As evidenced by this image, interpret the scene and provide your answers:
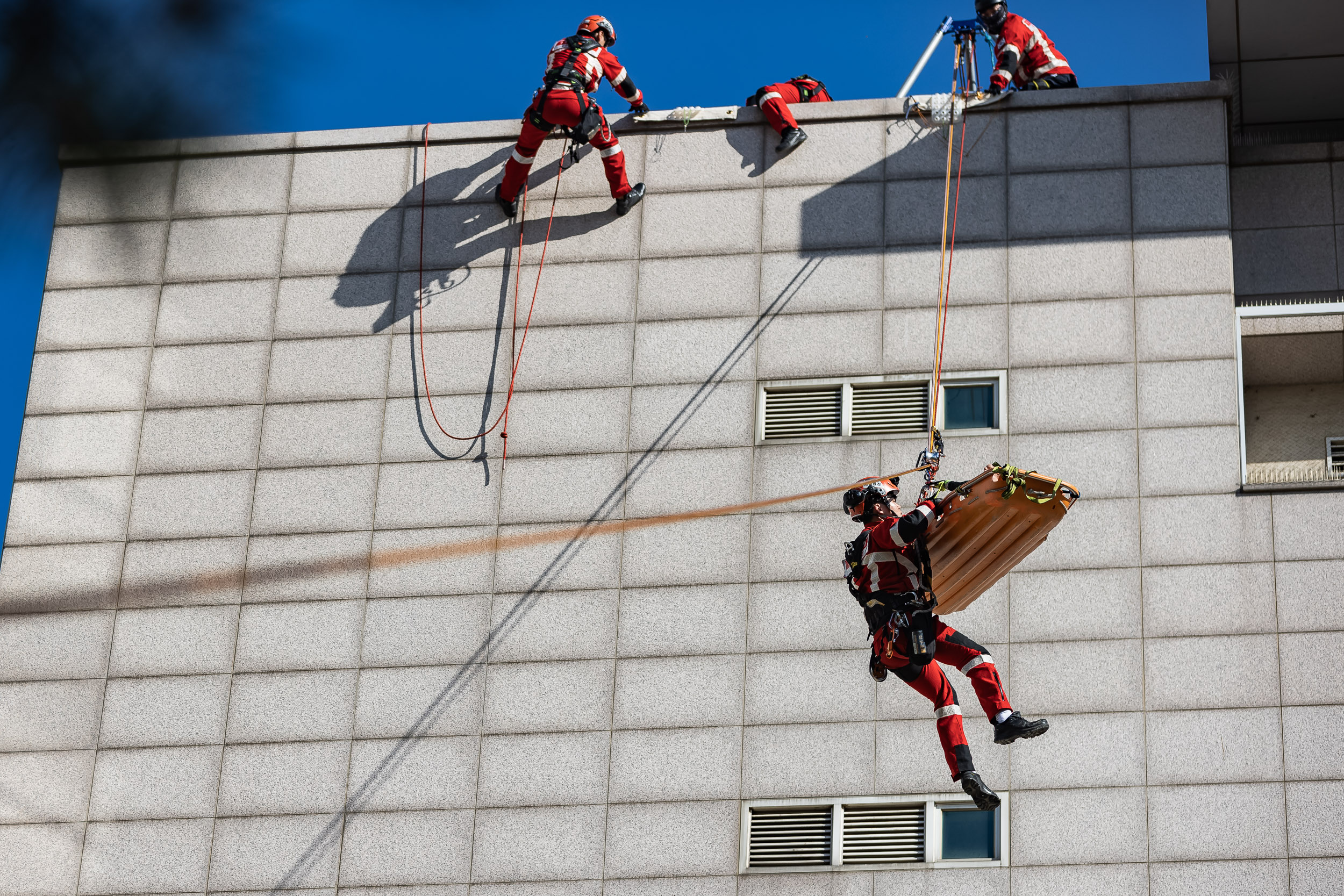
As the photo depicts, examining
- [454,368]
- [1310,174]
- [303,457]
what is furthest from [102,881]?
[1310,174]

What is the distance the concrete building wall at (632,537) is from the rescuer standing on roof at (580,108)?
34 cm

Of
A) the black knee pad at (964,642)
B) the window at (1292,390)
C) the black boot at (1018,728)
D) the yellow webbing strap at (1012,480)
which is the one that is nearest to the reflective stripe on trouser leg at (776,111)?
the window at (1292,390)

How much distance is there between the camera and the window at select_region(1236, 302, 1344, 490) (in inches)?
592

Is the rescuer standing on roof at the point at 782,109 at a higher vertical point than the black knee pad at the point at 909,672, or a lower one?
higher

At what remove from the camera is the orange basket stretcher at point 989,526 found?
404 inches

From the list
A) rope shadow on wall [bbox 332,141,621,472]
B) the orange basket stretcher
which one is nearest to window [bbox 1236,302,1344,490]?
the orange basket stretcher

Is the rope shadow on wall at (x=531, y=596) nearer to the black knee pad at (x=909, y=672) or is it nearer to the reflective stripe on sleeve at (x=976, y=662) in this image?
the black knee pad at (x=909, y=672)

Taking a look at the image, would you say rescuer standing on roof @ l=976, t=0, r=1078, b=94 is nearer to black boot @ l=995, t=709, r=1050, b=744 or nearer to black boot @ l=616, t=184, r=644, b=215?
black boot @ l=616, t=184, r=644, b=215

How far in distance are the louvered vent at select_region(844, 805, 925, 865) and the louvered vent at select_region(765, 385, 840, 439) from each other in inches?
128

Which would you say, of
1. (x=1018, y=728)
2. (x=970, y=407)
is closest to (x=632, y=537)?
(x=970, y=407)

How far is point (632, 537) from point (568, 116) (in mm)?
3841

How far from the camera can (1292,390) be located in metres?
15.9

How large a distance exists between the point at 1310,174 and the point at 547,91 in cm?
689

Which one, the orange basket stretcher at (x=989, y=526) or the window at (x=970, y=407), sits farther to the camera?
the window at (x=970, y=407)
